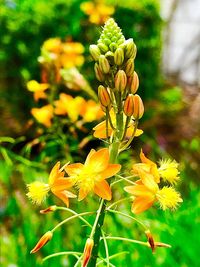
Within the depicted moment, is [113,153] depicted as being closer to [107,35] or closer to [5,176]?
[107,35]

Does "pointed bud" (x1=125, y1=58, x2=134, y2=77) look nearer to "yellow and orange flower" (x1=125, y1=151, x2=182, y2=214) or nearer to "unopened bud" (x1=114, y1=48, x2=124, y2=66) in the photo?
"unopened bud" (x1=114, y1=48, x2=124, y2=66)

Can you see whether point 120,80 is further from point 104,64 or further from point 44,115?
point 44,115

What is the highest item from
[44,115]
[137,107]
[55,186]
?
[137,107]

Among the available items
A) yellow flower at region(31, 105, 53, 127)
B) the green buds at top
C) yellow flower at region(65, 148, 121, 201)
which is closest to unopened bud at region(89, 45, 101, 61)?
the green buds at top

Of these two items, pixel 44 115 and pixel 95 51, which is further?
pixel 44 115

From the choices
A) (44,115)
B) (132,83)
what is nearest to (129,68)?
(132,83)

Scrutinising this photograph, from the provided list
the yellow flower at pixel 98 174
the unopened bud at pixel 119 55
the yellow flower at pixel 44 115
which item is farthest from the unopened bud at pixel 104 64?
the yellow flower at pixel 44 115
